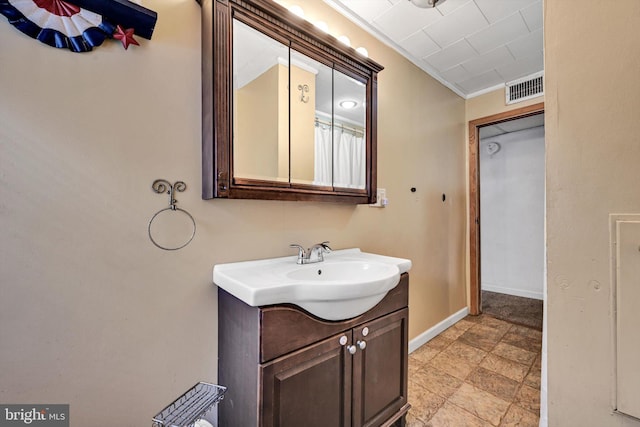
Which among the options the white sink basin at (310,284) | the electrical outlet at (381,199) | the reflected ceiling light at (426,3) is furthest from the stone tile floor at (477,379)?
the reflected ceiling light at (426,3)

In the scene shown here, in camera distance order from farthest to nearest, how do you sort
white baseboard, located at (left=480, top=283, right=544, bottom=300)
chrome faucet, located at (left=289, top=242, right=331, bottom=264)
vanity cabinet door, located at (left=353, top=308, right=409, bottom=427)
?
1. white baseboard, located at (left=480, top=283, right=544, bottom=300)
2. chrome faucet, located at (left=289, top=242, right=331, bottom=264)
3. vanity cabinet door, located at (left=353, top=308, right=409, bottom=427)

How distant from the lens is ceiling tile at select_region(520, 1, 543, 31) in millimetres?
1562

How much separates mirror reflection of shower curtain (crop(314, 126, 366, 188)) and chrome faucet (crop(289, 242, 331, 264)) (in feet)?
1.12

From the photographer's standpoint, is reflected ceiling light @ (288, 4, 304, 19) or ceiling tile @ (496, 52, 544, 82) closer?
reflected ceiling light @ (288, 4, 304, 19)

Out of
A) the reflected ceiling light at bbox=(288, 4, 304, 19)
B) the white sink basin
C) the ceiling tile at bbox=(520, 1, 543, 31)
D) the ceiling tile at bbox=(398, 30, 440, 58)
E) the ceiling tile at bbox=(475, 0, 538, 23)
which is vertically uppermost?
the ceiling tile at bbox=(398, 30, 440, 58)

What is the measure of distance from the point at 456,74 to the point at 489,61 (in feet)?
0.85

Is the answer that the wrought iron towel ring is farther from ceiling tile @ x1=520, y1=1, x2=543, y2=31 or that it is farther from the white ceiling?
ceiling tile @ x1=520, y1=1, x2=543, y2=31

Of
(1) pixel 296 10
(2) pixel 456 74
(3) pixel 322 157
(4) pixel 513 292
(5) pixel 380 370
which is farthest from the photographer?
(4) pixel 513 292

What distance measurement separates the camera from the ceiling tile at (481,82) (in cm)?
235

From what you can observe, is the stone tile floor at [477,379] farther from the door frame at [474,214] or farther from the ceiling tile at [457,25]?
the ceiling tile at [457,25]

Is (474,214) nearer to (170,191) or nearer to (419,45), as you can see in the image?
(419,45)

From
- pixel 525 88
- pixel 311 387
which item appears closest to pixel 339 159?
pixel 311 387

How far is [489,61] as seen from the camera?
2.14 metres

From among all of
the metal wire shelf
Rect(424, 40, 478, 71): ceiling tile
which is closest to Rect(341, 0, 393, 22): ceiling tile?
Rect(424, 40, 478, 71): ceiling tile
